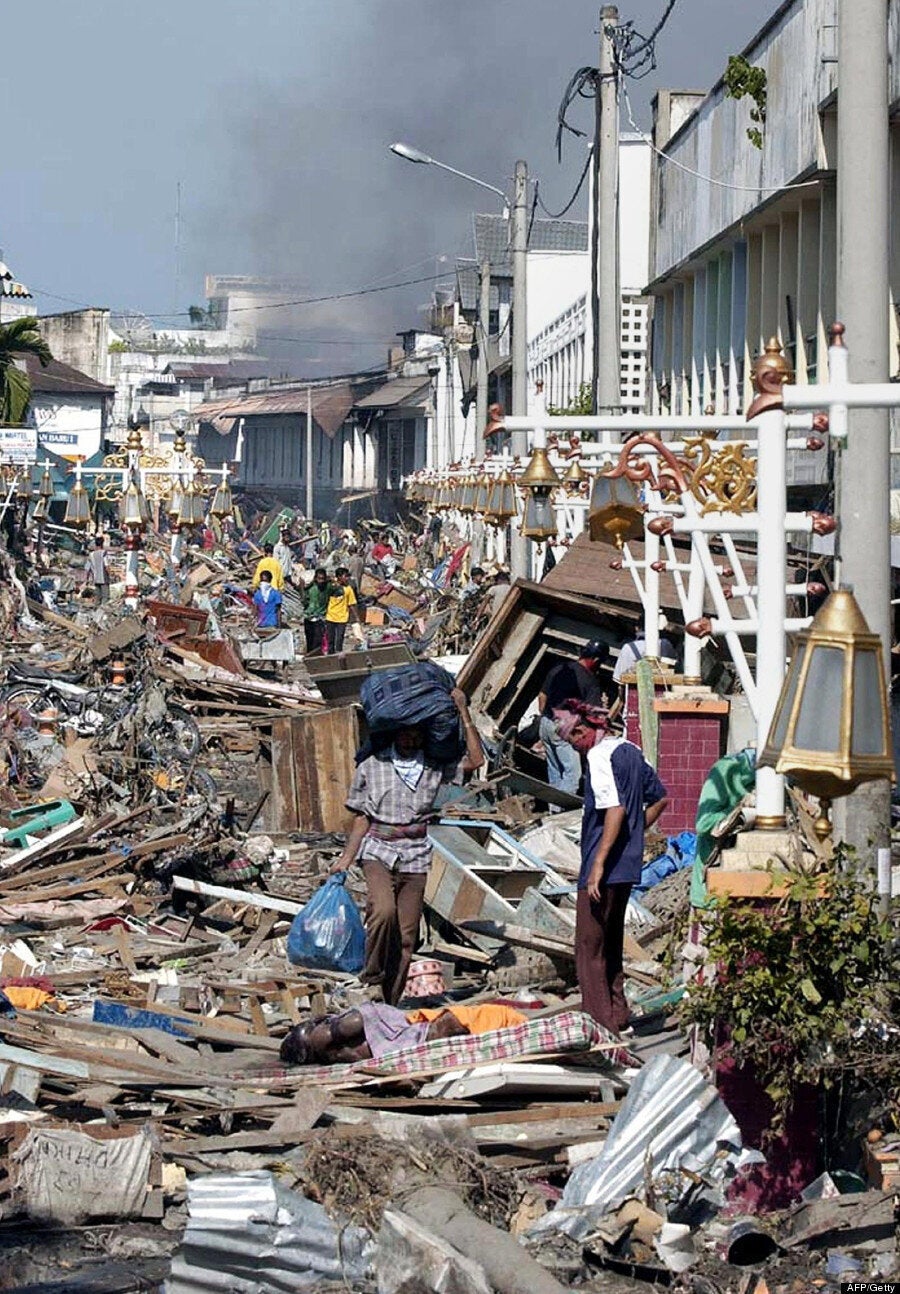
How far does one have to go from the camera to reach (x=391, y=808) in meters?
10.5

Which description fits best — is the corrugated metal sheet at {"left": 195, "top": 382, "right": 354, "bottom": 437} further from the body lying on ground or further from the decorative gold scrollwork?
the body lying on ground

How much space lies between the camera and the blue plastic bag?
11875 mm

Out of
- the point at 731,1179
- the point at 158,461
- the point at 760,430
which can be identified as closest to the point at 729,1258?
the point at 731,1179

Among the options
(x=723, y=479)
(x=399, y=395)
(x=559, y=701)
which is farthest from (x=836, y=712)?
(x=399, y=395)

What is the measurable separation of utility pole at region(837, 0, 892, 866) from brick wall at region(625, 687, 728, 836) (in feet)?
24.4

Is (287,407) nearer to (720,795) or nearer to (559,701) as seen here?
(559,701)

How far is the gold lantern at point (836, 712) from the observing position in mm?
5652

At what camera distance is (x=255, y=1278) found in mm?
7180

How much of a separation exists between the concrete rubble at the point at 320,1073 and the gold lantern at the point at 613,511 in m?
2.16

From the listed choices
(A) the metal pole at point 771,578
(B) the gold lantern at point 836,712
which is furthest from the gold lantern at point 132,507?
(B) the gold lantern at point 836,712

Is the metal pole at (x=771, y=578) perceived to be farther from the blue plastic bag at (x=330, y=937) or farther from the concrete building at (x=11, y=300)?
the concrete building at (x=11, y=300)

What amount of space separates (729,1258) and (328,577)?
25.1 meters

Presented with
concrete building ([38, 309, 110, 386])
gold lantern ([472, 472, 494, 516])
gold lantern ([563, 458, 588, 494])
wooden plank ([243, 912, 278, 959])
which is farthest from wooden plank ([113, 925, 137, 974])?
concrete building ([38, 309, 110, 386])

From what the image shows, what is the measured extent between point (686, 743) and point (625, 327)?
74.7 feet
